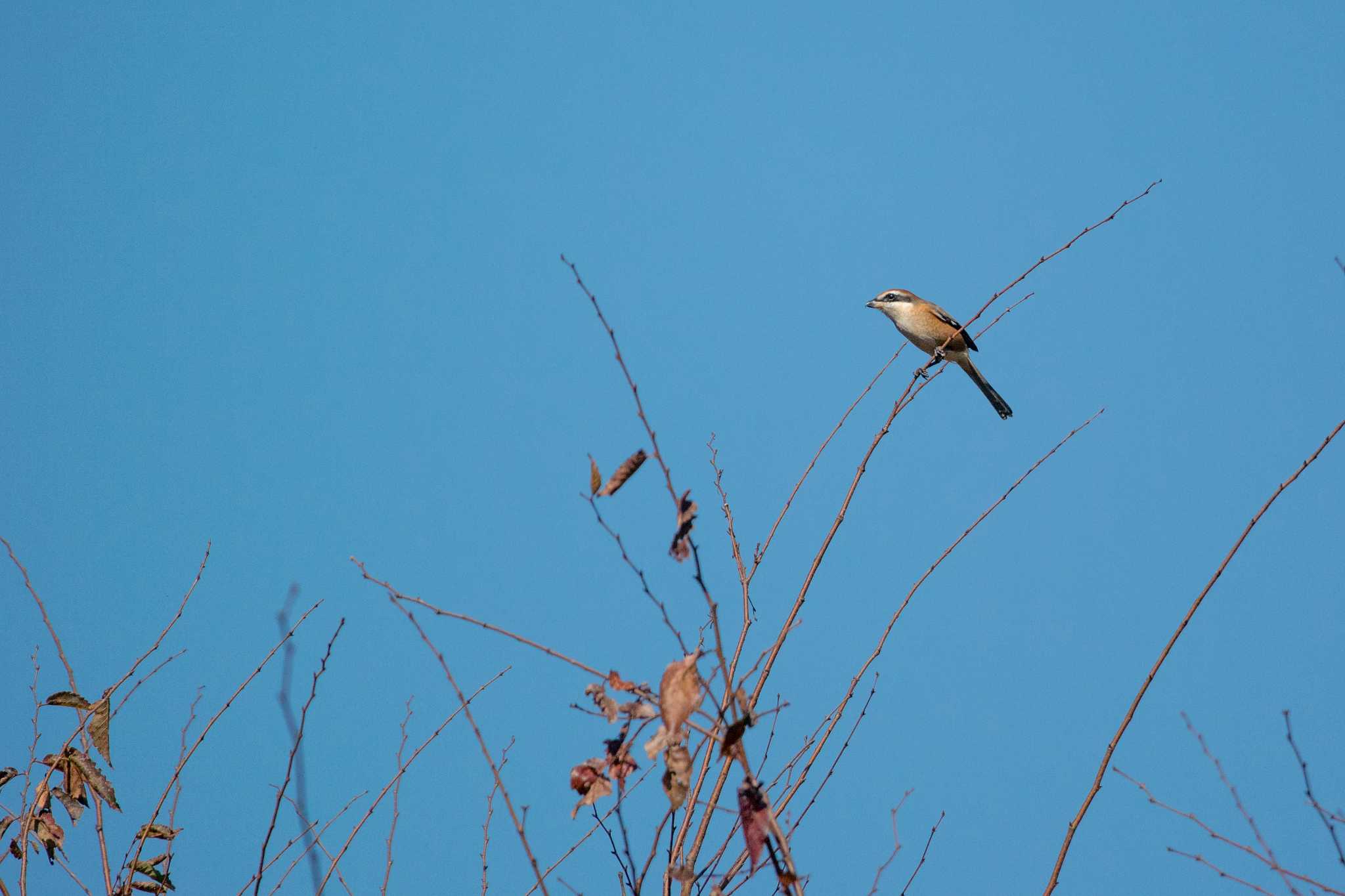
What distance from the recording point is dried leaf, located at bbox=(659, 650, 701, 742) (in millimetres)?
1823

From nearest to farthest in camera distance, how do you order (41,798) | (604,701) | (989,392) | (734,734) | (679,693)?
(734,734)
(679,693)
(604,701)
(41,798)
(989,392)

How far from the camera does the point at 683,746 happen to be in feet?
6.28

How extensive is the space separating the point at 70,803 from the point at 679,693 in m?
1.77

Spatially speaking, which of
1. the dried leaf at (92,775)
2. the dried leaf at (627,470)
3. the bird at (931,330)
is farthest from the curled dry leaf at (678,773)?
the bird at (931,330)

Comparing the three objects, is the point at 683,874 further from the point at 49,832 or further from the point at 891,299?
the point at 891,299

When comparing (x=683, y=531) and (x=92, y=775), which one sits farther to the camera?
(x=92, y=775)

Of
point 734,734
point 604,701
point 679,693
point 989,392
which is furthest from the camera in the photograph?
point 989,392

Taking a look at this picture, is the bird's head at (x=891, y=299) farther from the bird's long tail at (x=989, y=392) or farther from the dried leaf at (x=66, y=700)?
the dried leaf at (x=66, y=700)

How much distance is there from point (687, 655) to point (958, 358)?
749cm

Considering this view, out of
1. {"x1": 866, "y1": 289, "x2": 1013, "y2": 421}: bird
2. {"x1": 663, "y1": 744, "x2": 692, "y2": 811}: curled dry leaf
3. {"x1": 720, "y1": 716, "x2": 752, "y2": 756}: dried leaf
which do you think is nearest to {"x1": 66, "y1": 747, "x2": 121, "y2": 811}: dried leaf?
{"x1": 663, "y1": 744, "x2": 692, "y2": 811}: curled dry leaf

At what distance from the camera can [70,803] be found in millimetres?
2771

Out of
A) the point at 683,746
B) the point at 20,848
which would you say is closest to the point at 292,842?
the point at 20,848

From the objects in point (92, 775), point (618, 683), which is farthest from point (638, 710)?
point (92, 775)

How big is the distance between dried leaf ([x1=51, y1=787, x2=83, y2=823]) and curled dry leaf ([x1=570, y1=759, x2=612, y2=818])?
55.0 inches
